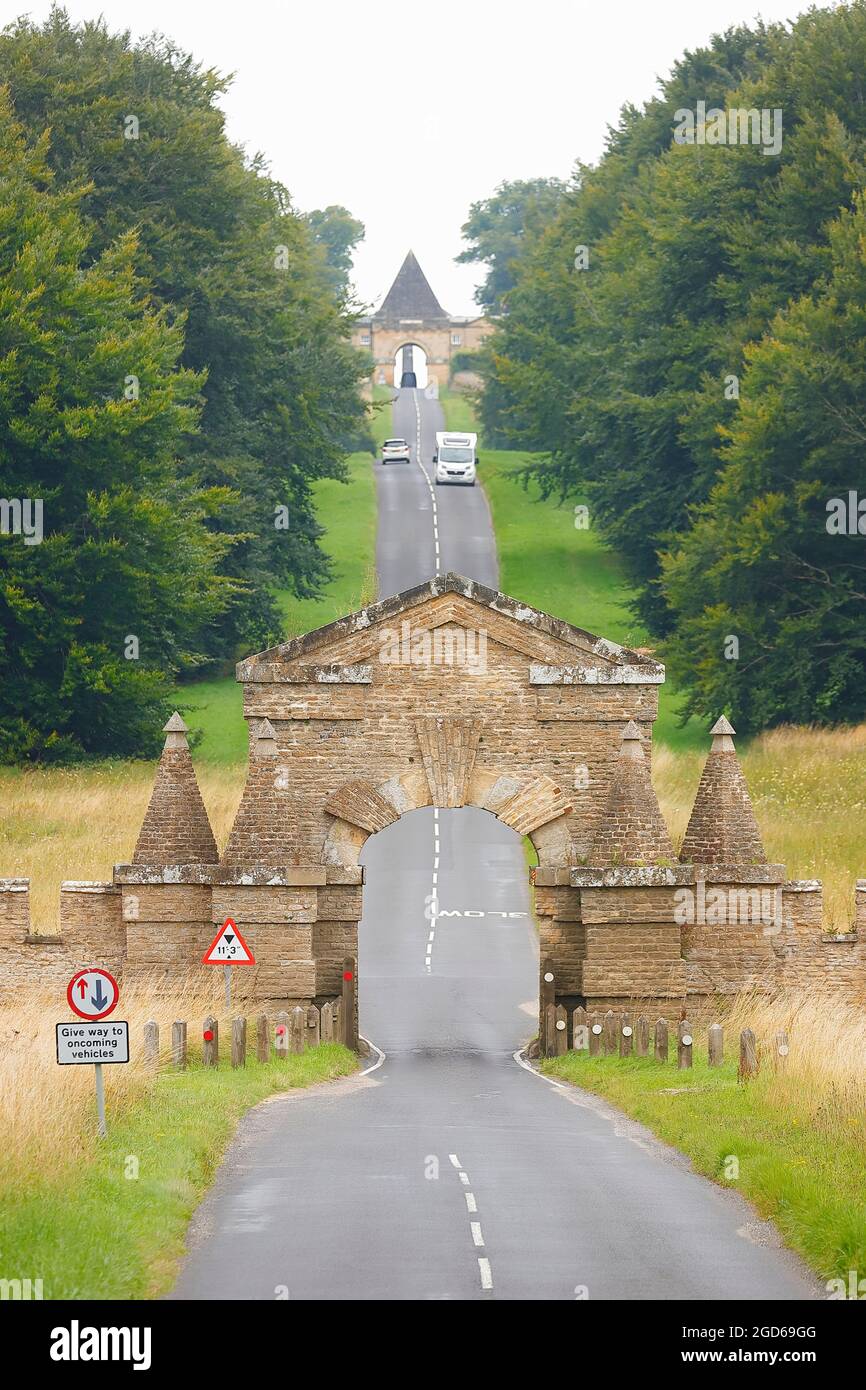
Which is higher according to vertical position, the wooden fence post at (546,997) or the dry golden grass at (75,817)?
the dry golden grass at (75,817)

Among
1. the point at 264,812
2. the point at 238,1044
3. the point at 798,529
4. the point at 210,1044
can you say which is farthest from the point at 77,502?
the point at 210,1044

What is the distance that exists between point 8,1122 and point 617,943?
40.1ft

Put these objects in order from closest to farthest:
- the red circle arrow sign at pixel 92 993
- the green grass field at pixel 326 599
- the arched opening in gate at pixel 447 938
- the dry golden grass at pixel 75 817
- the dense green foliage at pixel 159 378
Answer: the red circle arrow sign at pixel 92 993 < the arched opening in gate at pixel 447 938 < the dry golden grass at pixel 75 817 < the dense green foliage at pixel 159 378 < the green grass field at pixel 326 599

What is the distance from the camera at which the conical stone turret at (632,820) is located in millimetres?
28312

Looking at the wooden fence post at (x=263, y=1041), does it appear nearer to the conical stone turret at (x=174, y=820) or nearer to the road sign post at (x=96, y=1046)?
the conical stone turret at (x=174, y=820)

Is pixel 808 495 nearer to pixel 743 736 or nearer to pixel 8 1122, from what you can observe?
pixel 743 736

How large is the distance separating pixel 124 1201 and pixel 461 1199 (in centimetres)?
282

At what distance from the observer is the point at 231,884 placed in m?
28.3

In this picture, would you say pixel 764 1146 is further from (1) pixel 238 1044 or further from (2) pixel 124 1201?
(1) pixel 238 1044

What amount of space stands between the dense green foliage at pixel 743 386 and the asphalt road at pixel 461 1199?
1755 centimetres

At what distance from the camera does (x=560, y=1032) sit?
94.9 feet

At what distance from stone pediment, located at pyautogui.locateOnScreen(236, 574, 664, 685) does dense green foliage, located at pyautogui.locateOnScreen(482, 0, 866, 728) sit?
791 inches

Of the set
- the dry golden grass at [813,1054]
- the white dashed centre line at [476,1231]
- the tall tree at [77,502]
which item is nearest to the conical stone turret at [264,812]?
the dry golden grass at [813,1054]

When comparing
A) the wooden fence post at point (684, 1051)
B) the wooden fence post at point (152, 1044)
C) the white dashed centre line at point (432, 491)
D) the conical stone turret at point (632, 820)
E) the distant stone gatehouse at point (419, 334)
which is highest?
the distant stone gatehouse at point (419, 334)
